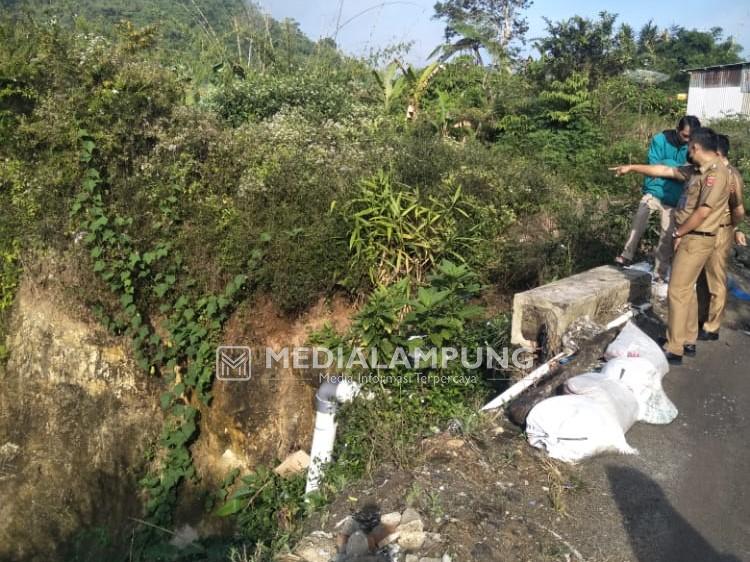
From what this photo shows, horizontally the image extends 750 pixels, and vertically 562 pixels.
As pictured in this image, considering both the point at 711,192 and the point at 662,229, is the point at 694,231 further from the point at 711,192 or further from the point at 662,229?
the point at 662,229

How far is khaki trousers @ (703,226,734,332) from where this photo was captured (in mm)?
5023

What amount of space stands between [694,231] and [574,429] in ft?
6.81

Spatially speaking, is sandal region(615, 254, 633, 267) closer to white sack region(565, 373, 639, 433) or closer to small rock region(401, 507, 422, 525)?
white sack region(565, 373, 639, 433)

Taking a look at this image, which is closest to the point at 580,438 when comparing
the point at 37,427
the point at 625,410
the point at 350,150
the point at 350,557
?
the point at 625,410

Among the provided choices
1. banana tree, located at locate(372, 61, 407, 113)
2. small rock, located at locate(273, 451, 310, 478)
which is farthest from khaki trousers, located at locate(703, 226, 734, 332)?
banana tree, located at locate(372, 61, 407, 113)

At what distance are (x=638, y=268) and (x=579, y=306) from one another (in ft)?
5.26

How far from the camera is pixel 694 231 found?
4.70m

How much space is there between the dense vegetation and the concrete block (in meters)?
0.40

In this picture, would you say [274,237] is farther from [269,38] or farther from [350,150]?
[269,38]

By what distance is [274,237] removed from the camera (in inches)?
228

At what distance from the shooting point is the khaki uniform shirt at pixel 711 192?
456 centimetres

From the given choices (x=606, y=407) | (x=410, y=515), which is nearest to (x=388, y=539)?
(x=410, y=515)

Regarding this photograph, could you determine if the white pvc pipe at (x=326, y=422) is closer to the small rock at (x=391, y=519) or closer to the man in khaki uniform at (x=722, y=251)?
the small rock at (x=391, y=519)

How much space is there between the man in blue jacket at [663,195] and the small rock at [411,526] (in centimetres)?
403
